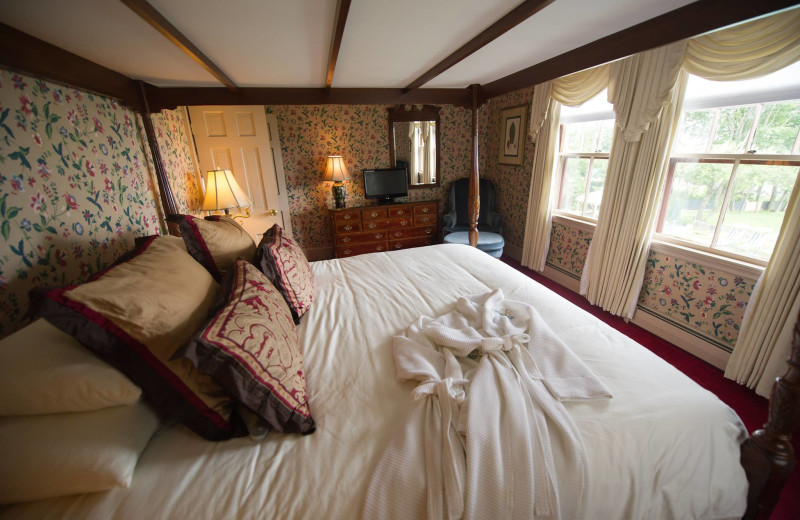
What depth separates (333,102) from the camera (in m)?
2.83

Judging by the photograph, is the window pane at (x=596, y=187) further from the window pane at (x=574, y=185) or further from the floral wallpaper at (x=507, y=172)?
the floral wallpaper at (x=507, y=172)

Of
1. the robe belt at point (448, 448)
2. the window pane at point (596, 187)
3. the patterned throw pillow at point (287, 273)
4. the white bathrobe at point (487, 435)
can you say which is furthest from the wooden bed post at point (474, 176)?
the robe belt at point (448, 448)

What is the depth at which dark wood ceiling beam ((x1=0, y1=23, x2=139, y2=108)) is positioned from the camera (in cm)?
116

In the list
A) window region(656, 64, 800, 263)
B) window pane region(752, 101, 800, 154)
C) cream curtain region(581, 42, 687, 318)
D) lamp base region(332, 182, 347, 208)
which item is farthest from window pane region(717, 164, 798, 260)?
lamp base region(332, 182, 347, 208)

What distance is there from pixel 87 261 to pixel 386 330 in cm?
145

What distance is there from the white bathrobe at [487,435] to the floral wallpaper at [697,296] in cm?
182

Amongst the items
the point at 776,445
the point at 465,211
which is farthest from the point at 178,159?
the point at 776,445

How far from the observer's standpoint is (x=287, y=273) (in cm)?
156

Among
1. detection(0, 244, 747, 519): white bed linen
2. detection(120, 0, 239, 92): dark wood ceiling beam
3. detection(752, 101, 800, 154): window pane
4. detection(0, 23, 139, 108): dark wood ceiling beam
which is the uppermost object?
detection(120, 0, 239, 92): dark wood ceiling beam

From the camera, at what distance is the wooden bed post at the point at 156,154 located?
82.9 inches

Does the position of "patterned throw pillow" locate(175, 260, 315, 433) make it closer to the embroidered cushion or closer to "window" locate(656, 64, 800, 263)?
the embroidered cushion

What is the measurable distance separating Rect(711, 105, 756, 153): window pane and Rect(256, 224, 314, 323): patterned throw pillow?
288 centimetres

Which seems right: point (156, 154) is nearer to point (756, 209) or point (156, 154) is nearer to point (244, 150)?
point (244, 150)

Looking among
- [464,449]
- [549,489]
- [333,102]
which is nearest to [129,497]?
[464,449]
